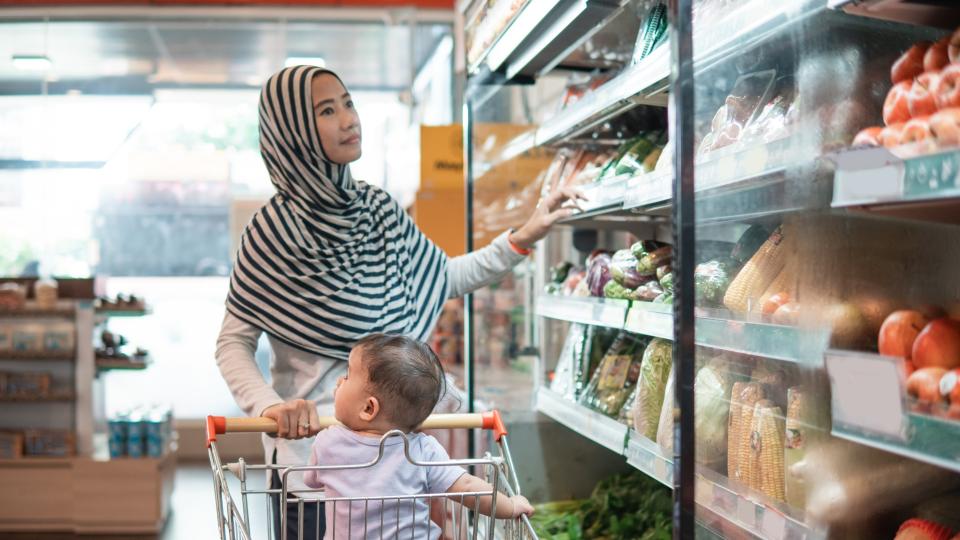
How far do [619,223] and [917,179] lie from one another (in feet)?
6.25

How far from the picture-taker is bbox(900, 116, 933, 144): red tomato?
1.18 m

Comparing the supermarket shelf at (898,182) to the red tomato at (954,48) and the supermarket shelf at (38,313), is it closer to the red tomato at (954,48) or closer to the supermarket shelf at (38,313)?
the red tomato at (954,48)

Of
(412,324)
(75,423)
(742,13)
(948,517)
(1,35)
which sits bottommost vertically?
(75,423)

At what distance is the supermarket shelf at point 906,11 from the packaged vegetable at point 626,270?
1111 mm

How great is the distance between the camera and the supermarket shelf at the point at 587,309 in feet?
7.77

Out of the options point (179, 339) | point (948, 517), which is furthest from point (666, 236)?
point (179, 339)

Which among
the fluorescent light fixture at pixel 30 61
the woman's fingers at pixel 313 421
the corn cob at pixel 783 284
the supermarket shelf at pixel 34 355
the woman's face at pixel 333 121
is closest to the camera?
the corn cob at pixel 783 284

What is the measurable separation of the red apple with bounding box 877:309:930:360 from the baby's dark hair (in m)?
0.84

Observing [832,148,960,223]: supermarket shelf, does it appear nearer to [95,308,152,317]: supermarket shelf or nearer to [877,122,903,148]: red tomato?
[877,122,903,148]: red tomato

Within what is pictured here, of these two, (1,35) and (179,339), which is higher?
(1,35)

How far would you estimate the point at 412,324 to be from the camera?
8.55ft

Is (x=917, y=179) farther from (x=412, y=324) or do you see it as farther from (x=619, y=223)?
(x=619, y=223)

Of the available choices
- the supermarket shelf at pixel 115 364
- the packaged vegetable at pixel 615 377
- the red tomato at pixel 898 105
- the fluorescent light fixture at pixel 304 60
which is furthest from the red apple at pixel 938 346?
the fluorescent light fixture at pixel 304 60

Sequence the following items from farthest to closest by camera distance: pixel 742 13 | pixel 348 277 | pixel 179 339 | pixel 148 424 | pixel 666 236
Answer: pixel 179 339
pixel 148 424
pixel 666 236
pixel 348 277
pixel 742 13
